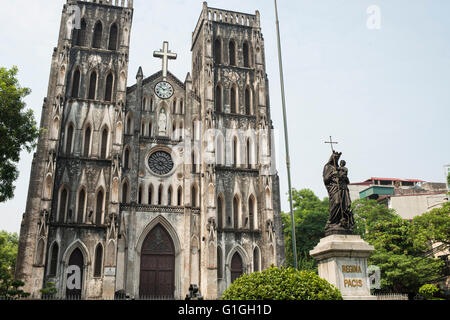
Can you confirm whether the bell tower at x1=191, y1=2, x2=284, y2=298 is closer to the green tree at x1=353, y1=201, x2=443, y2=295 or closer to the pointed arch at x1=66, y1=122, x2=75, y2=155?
the green tree at x1=353, y1=201, x2=443, y2=295

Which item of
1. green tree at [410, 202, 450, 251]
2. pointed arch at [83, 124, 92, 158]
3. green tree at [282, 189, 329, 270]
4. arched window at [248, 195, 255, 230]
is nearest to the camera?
green tree at [410, 202, 450, 251]

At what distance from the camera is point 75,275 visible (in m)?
25.6

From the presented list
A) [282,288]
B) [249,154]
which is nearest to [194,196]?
[249,154]

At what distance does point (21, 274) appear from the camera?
24375 mm

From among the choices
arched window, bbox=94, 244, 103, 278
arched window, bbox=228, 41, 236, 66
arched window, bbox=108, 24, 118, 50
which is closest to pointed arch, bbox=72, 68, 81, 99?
arched window, bbox=108, 24, 118, 50

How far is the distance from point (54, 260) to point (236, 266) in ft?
37.0

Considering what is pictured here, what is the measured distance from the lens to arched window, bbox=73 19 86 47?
3121cm

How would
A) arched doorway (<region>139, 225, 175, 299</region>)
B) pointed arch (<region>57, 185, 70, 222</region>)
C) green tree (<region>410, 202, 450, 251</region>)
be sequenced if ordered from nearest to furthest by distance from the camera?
pointed arch (<region>57, 185, 70, 222</region>) < arched doorway (<region>139, 225, 175, 299</region>) < green tree (<region>410, 202, 450, 251</region>)

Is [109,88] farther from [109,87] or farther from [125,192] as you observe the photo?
[125,192]

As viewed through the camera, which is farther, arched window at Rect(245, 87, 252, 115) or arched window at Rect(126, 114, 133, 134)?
arched window at Rect(245, 87, 252, 115)

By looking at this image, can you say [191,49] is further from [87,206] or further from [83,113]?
[87,206]

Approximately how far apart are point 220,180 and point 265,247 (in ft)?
18.0

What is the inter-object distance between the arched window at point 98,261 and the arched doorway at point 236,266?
27.4 feet

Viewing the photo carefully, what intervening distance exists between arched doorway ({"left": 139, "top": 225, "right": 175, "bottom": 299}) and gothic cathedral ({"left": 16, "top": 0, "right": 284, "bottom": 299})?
0.06 m
